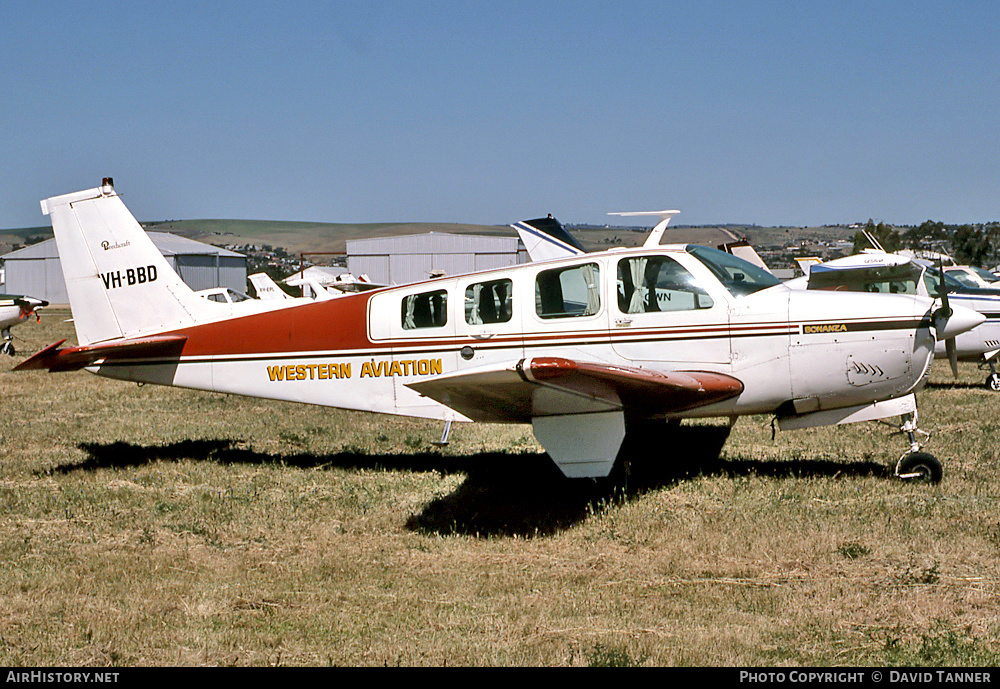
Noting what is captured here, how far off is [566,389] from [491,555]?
4.41ft

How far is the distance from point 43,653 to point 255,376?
447 cm

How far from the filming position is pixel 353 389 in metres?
8.57

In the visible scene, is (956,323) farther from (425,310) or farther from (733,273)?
(425,310)

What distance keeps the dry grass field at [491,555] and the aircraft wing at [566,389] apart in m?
0.83

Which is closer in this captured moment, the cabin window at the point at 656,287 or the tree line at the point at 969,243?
the cabin window at the point at 656,287

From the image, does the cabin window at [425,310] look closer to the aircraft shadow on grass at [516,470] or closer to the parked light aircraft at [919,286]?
the aircraft shadow on grass at [516,470]

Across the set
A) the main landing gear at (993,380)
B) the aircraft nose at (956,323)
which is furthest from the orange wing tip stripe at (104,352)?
the main landing gear at (993,380)

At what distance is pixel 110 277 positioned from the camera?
9.28 meters

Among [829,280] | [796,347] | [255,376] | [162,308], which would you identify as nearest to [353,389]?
[255,376]

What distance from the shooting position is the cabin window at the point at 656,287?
25.1 feet

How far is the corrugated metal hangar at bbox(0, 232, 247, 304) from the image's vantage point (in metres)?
71.4

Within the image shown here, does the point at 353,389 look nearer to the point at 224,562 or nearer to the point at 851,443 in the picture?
the point at 224,562

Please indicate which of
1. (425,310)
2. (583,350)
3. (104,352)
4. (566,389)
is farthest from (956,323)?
(104,352)

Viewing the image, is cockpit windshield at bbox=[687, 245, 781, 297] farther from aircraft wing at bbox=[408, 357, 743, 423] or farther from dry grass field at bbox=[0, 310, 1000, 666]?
dry grass field at bbox=[0, 310, 1000, 666]
